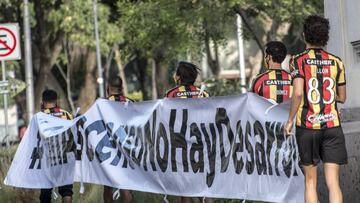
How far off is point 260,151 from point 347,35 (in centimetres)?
236

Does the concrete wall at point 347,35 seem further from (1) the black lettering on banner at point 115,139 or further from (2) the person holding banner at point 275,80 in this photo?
(1) the black lettering on banner at point 115,139

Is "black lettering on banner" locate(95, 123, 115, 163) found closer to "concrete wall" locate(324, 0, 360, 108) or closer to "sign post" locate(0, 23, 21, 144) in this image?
"concrete wall" locate(324, 0, 360, 108)

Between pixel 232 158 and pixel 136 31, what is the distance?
1198 centimetres

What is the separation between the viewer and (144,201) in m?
11.1

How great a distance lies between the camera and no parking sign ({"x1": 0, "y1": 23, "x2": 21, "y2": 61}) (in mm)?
15867

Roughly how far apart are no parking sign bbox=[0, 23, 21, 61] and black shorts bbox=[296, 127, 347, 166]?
9.19 m

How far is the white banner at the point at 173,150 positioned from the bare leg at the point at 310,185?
21.3 inches

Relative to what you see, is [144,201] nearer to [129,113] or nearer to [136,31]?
[129,113]

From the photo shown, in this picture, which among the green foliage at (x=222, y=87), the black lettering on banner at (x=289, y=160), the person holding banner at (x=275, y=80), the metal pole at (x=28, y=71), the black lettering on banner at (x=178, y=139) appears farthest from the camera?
the metal pole at (x=28, y=71)

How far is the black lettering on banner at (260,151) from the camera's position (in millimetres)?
8508

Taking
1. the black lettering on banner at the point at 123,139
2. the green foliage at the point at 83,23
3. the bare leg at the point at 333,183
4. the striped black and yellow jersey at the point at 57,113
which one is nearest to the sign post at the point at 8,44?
the striped black and yellow jersey at the point at 57,113

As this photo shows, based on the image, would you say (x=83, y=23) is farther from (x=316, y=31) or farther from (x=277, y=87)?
(x=316, y=31)

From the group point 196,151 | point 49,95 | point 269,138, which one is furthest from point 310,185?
point 49,95

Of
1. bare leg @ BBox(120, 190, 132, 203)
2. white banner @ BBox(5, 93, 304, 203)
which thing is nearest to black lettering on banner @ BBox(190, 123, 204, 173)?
white banner @ BBox(5, 93, 304, 203)
